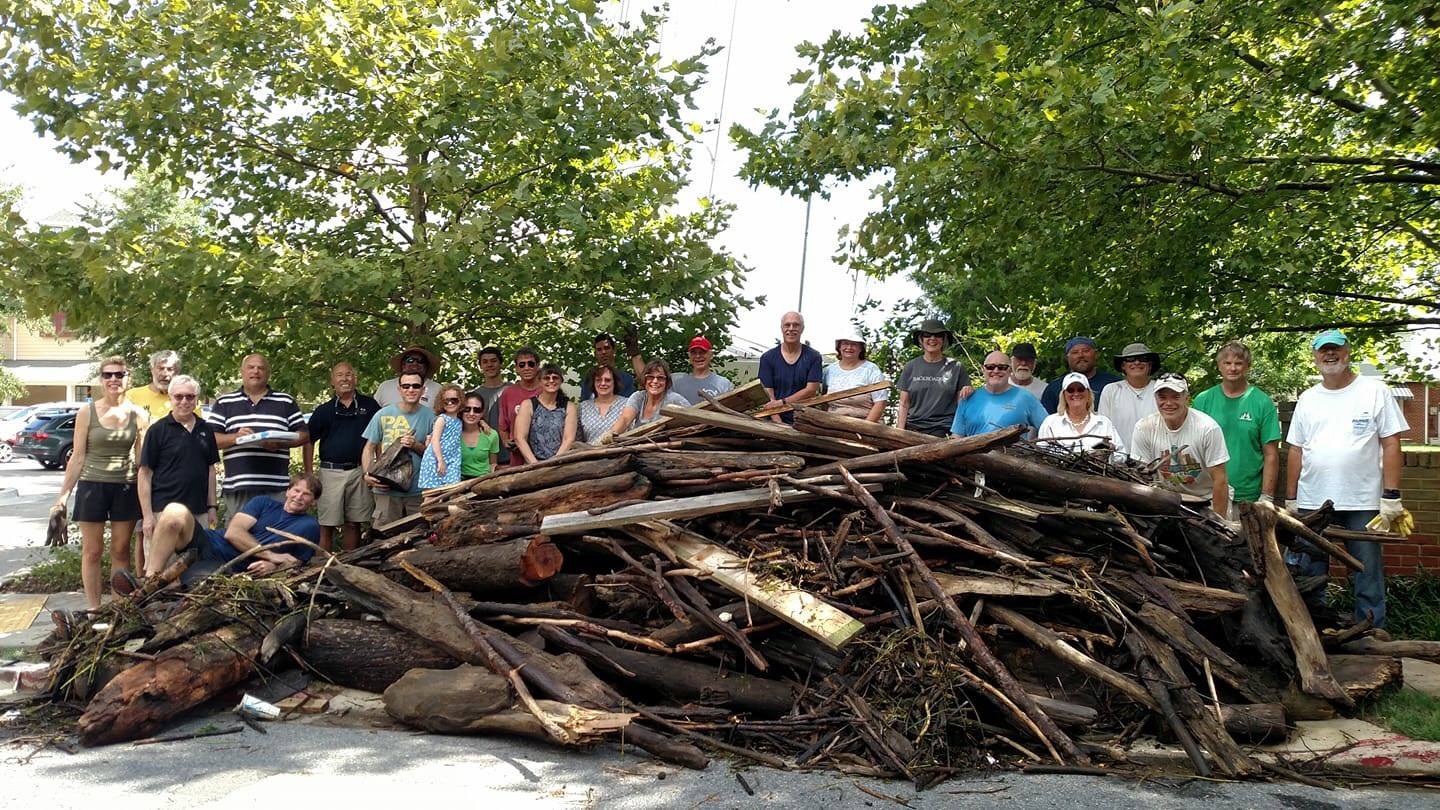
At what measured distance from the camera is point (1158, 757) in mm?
5008

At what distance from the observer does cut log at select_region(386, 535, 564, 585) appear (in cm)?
617

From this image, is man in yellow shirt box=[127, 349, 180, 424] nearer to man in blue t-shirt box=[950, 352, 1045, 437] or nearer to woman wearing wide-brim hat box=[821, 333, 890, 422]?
woman wearing wide-brim hat box=[821, 333, 890, 422]

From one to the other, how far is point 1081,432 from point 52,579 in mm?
9476

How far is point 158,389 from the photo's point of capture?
8867 millimetres

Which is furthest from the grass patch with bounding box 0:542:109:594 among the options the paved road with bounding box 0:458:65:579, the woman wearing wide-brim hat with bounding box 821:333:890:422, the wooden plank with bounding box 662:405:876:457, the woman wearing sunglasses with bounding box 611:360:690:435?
the woman wearing wide-brim hat with bounding box 821:333:890:422

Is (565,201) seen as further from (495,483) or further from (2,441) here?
(2,441)

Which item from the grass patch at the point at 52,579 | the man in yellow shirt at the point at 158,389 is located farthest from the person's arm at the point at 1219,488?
the grass patch at the point at 52,579

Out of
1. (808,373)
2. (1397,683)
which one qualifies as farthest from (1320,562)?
(808,373)

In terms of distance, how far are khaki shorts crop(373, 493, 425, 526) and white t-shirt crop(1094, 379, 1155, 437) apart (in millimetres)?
5532

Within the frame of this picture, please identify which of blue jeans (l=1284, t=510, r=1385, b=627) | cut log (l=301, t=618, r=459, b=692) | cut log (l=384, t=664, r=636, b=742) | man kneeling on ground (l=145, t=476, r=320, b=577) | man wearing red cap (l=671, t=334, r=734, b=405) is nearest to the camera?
cut log (l=384, t=664, r=636, b=742)

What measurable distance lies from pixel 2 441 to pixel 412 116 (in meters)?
27.2

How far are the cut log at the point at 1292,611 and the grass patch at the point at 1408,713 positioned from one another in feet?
0.61

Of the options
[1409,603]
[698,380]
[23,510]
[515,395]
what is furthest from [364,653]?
[23,510]

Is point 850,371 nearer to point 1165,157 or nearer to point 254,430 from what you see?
point 1165,157
